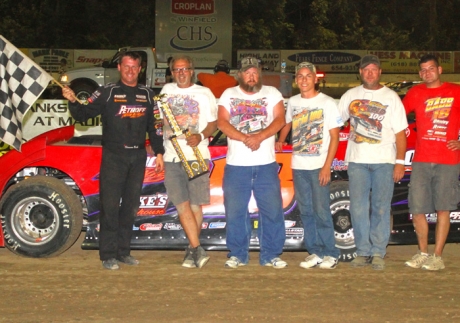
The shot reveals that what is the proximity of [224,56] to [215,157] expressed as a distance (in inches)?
845

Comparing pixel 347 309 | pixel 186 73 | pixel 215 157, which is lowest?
pixel 347 309

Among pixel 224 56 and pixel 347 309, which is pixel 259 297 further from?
pixel 224 56

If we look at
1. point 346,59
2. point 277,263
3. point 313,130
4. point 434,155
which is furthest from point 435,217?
point 346,59

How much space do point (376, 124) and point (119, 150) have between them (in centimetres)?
235

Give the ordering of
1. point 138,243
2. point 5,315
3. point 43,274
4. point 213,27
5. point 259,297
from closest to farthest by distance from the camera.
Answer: point 5,315, point 259,297, point 43,274, point 138,243, point 213,27

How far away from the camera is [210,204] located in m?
7.15

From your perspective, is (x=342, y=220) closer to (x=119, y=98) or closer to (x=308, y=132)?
(x=308, y=132)

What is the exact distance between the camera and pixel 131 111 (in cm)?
680

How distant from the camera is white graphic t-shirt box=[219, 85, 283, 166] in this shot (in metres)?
6.74

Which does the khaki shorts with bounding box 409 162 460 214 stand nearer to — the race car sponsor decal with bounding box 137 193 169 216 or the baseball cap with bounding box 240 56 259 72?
the baseball cap with bounding box 240 56 259 72

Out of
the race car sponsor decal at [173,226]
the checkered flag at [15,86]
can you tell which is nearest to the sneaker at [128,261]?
the race car sponsor decal at [173,226]

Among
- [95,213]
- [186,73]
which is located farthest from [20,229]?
[186,73]

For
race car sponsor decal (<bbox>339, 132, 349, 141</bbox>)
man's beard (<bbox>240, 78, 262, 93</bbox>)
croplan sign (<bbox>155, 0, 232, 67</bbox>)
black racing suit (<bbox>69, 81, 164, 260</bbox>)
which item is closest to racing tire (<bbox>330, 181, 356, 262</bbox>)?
race car sponsor decal (<bbox>339, 132, 349, 141</bbox>)

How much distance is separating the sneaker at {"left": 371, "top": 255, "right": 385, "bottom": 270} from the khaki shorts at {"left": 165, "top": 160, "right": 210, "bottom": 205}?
63.9 inches
